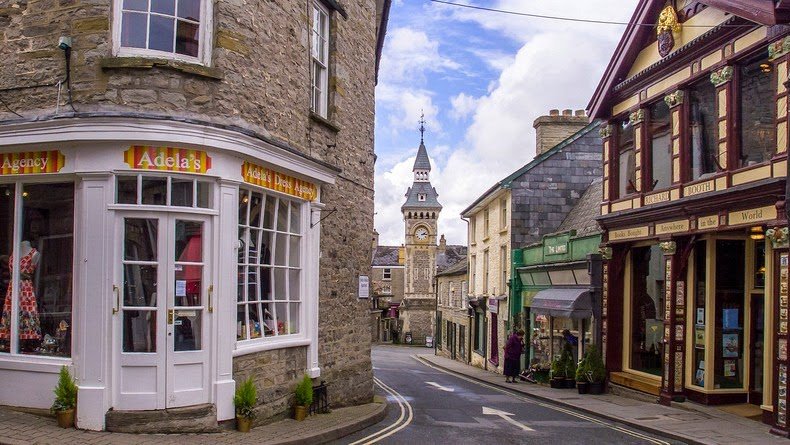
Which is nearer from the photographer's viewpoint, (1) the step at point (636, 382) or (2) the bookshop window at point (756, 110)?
(2) the bookshop window at point (756, 110)

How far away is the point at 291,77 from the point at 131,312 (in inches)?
171

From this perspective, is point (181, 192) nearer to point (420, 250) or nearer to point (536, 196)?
point (536, 196)

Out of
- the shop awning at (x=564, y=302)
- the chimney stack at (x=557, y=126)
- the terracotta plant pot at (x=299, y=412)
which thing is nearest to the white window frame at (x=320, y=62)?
the terracotta plant pot at (x=299, y=412)

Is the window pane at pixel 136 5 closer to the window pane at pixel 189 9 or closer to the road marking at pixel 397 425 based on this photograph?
the window pane at pixel 189 9

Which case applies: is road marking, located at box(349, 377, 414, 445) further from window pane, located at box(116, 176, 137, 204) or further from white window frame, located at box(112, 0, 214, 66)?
white window frame, located at box(112, 0, 214, 66)

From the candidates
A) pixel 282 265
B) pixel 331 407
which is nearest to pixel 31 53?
pixel 282 265

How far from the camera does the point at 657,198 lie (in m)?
17.3

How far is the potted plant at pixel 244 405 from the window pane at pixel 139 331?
125 centimetres

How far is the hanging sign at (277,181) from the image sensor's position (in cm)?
1077

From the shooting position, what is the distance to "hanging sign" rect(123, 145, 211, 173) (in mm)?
9734

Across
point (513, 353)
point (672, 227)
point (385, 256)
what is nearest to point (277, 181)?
point (672, 227)

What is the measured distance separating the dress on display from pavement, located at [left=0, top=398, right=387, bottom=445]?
95 centimetres

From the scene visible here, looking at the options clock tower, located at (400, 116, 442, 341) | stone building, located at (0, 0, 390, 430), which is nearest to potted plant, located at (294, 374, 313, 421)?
stone building, located at (0, 0, 390, 430)

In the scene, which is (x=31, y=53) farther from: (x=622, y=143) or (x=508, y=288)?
(x=508, y=288)
